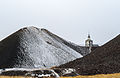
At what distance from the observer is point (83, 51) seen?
653cm

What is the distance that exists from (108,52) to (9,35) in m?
2.56

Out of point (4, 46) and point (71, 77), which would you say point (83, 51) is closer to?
point (4, 46)

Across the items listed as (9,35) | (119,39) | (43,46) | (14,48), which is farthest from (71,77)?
(9,35)

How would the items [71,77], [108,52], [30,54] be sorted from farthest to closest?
[30,54] → [108,52] → [71,77]

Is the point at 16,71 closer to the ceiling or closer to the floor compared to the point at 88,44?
closer to the floor

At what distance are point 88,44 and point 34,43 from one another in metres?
2.40

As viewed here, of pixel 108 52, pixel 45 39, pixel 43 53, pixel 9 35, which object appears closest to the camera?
pixel 108 52

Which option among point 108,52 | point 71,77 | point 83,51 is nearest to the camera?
point 71,77

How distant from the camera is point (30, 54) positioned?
4.25 meters

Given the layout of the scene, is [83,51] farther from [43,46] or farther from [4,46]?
[4,46]

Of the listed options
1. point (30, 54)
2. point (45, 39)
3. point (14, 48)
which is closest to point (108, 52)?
point (30, 54)

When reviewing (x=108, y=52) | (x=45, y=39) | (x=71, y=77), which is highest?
(x=45, y=39)

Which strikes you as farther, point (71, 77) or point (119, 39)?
point (119, 39)

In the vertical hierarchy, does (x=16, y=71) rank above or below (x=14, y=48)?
below
